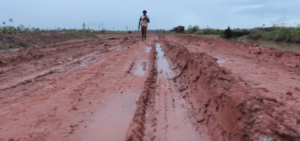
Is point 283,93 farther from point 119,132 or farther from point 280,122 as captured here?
point 119,132

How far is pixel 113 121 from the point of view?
3.99 meters

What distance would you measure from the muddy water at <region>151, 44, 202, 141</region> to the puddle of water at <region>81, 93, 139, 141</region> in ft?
1.29

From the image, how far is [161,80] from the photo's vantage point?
21.2 feet

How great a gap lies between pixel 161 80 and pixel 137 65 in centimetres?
209

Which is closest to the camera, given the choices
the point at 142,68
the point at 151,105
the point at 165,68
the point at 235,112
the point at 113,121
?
the point at 235,112

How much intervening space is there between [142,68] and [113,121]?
3989 mm

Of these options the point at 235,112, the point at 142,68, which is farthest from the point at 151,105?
the point at 142,68

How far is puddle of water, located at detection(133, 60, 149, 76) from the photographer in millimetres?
7193

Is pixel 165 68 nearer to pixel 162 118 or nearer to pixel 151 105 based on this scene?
pixel 151 105

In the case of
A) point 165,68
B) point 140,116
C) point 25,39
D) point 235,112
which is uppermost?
point 235,112

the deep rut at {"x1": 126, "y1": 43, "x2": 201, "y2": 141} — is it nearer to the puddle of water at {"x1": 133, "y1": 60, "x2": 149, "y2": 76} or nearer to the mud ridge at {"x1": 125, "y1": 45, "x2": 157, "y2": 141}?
the mud ridge at {"x1": 125, "y1": 45, "x2": 157, "y2": 141}

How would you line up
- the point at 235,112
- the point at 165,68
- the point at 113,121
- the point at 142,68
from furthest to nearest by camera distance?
the point at 165,68 < the point at 142,68 < the point at 113,121 < the point at 235,112

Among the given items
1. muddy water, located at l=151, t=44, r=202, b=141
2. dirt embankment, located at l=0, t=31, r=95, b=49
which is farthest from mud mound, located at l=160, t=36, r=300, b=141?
dirt embankment, located at l=0, t=31, r=95, b=49

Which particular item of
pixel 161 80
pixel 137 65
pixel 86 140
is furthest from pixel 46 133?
pixel 137 65
